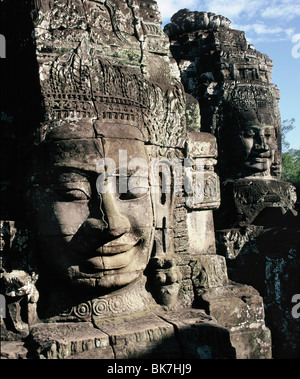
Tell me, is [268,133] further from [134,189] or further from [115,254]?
[115,254]

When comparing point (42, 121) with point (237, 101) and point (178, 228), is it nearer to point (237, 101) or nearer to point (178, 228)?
point (178, 228)

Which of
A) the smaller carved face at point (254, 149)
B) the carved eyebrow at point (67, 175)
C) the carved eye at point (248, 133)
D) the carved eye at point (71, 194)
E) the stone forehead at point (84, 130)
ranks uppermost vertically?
the carved eye at point (248, 133)

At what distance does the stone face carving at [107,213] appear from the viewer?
3.02 metres

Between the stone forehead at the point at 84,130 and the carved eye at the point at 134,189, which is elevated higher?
the stone forehead at the point at 84,130

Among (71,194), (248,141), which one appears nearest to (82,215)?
(71,194)

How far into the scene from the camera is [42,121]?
3148 mm

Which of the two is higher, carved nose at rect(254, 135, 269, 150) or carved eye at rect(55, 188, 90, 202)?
carved nose at rect(254, 135, 269, 150)

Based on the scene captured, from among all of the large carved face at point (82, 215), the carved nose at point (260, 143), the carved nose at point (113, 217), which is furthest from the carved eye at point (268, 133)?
the carved nose at point (113, 217)

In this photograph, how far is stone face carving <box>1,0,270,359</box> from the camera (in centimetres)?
302

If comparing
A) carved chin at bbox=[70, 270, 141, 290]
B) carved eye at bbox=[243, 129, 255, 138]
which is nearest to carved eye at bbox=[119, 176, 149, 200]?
carved chin at bbox=[70, 270, 141, 290]

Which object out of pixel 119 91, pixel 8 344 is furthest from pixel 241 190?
pixel 8 344

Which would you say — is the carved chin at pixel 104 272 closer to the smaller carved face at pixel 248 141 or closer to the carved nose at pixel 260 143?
the smaller carved face at pixel 248 141

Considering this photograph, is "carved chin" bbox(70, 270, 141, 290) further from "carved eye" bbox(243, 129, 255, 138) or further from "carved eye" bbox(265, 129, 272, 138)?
"carved eye" bbox(265, 129, 272, 138)
